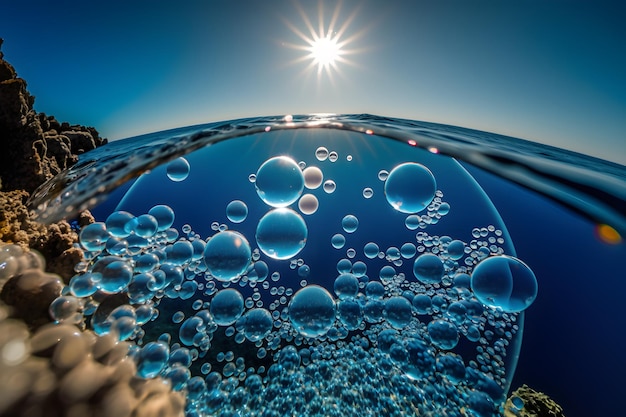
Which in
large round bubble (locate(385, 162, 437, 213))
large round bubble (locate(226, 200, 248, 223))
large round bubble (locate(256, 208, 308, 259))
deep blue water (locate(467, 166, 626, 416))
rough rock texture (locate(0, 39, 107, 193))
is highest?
rough rock texture (locate(0, 39, 107, 193))

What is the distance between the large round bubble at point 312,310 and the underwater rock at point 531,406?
5.18 meters

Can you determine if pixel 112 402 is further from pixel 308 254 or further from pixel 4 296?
pixel 308 254

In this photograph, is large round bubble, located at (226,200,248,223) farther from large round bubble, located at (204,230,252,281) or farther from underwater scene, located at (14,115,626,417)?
large round bubble, located at (204,230,252,281)

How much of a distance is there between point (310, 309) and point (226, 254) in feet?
4.34

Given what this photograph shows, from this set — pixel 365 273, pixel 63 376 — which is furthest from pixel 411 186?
pixel 63 376

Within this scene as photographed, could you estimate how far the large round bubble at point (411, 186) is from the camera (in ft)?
10.1

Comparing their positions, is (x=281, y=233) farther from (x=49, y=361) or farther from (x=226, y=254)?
(x=49, y=361)

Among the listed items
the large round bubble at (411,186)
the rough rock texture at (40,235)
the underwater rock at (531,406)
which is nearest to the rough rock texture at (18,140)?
the rough rock texture at (40,235)

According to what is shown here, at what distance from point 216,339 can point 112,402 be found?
270 inches

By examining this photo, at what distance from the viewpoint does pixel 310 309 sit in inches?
115

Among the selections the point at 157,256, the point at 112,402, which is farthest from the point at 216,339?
the point at 112,402

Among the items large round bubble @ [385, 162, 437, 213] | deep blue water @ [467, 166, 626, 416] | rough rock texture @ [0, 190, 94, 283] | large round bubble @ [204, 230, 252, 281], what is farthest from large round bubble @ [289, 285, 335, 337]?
deep blue water @ [467, 166, 626, 416]

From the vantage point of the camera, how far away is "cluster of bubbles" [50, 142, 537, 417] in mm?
2959

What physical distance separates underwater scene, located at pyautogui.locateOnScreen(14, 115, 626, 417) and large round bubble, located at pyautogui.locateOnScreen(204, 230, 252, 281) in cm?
2
